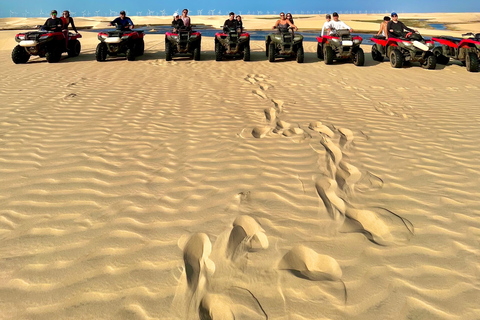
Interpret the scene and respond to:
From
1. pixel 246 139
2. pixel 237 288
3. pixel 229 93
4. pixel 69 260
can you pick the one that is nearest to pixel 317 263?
pixel 237 288

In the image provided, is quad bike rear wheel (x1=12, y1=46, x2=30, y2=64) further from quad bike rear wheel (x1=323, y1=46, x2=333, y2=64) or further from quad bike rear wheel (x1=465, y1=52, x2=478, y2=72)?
quad bike rear wheel (x1=465, y1=52, x2=478, y2=72)

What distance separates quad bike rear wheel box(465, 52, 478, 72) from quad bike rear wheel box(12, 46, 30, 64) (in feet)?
42.6

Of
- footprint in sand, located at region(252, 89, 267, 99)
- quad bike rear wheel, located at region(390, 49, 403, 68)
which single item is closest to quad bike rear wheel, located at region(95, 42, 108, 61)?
footprint in sand, located at region(252, 89, 267, 99)

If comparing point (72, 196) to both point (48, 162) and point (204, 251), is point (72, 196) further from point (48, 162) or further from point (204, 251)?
point (204, 251)

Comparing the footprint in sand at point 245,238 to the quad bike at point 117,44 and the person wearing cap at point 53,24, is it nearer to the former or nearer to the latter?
the quad bike at point 117,44

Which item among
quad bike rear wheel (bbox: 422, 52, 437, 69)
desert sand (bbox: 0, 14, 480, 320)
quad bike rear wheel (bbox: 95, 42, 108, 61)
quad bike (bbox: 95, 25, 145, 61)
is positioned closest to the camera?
desert sand (bbox: 0, 14, 480, 320)

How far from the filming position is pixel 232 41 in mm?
10070

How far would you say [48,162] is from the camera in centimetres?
345

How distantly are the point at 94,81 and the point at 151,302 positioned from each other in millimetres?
6992

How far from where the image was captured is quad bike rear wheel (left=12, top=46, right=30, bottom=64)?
9961 mm

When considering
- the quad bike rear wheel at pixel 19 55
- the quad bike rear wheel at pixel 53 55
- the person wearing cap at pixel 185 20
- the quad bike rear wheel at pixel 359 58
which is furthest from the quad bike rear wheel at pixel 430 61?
the quad bike rear wheel at pixel 19 55

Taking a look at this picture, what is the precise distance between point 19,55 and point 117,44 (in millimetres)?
2971

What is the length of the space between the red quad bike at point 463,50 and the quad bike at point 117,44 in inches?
359

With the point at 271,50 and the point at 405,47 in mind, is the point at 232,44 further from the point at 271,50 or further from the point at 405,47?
the point at 405,47
